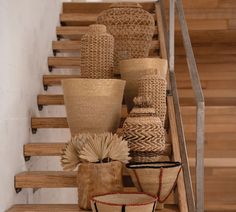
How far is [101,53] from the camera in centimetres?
249

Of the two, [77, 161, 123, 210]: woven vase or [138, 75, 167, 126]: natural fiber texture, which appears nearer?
[77, 161, 123, 210]: woven vase

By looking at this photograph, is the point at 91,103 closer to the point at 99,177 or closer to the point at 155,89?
the point at 155,89

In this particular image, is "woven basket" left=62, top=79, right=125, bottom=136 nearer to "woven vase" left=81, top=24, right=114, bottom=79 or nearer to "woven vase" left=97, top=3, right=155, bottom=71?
"woven vase" left=81, top=24, right=114, bottom=79

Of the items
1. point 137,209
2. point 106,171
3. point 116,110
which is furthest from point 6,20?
point 137,209

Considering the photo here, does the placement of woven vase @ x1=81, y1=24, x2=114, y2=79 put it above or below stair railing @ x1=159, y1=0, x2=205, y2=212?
above

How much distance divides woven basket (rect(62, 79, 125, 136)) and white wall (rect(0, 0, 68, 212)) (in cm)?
31

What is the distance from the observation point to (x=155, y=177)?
182cm

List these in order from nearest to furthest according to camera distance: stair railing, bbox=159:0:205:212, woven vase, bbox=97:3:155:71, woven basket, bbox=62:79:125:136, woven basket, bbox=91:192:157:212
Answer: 1. woven basket, bbox=91:192:157:212
2. stair railing, bbox=159:0:205:212
3. woven basket, bbox=62:79:125:136
4. woven vase, bbox=97:3:155:71

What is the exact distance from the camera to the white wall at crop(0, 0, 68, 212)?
2.20 meters

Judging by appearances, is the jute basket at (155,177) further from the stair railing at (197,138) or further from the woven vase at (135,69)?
the woven vase at (135,69)

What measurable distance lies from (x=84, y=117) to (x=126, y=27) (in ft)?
2.55

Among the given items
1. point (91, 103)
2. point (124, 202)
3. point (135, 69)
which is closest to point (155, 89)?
point (135, 69)

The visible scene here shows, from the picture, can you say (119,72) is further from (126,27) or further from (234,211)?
(234,211)

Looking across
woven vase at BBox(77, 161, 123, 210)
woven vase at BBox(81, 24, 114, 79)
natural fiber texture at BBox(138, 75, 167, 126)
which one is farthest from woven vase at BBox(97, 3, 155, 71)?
woven vase at BBox(77, 161, 123, 210)
